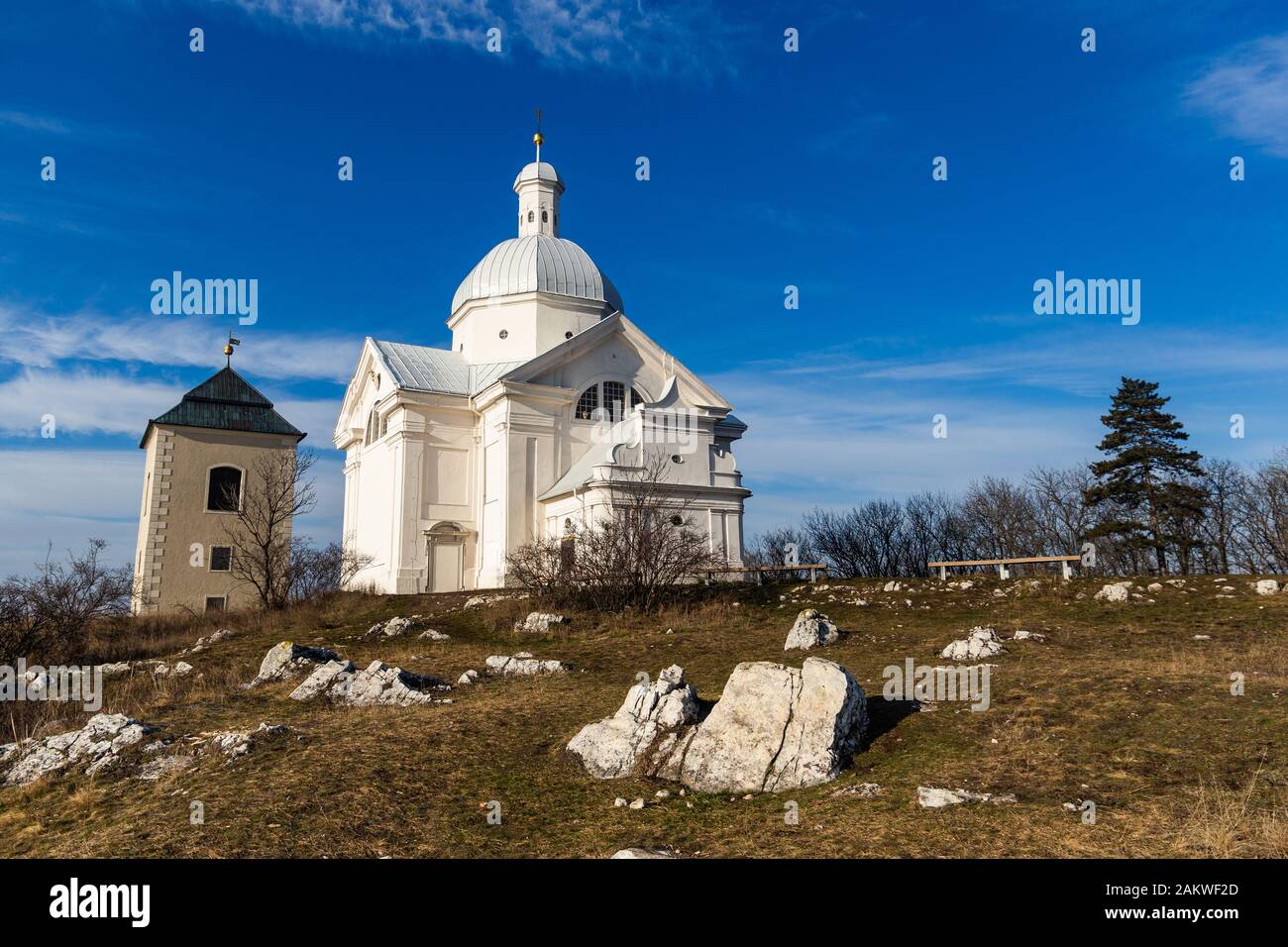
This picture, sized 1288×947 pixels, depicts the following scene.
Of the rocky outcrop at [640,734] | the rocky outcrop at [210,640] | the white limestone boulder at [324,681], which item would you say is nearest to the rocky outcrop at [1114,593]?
the rocky outcrop at [640,734]

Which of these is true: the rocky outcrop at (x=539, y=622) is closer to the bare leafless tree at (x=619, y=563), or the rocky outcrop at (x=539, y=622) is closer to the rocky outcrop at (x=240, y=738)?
A: the bare leafless tree at (x=619, y=563)

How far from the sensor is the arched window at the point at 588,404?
102 ft

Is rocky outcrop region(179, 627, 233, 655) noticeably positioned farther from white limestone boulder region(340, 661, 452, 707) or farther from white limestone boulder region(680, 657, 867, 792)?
white limestone boulder region(680, 657, 867, 792)

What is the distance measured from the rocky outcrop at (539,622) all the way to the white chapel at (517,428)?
6889mm

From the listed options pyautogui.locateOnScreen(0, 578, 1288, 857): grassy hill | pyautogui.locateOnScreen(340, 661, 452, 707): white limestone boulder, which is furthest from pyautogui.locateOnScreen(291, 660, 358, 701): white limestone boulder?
pyautogui.locateOnScreen(0, 578, 1288, 857): grassy hill

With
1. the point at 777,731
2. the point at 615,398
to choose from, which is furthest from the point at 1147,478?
the point at 777,731

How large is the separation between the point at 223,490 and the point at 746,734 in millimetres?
30927

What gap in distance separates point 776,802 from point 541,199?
1314 inches

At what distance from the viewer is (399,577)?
29.0 meters

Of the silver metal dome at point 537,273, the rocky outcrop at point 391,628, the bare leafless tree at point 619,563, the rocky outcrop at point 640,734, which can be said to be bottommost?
the rocky outcrop at point 640,734

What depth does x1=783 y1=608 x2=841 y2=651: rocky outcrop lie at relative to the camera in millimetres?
14945

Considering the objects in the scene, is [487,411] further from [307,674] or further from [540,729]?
[540,729]

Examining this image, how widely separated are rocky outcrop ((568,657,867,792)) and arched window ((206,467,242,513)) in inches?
1144
